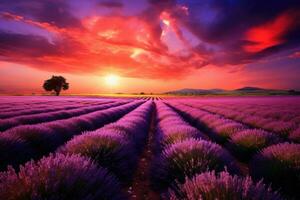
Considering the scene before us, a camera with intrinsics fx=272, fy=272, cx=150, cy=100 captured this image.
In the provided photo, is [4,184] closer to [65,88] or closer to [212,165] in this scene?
[212,165]

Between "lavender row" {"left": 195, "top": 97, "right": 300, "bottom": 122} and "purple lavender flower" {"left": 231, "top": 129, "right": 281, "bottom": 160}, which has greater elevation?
"purple lavender flower" {"left": 231, "top": 129, "right": 281, "bottom": 160}

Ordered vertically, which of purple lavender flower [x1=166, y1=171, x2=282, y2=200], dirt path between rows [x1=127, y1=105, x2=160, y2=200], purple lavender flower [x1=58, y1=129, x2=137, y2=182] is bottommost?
dirt path between rows [x1=127, y1=105, x2=160, y2=200]

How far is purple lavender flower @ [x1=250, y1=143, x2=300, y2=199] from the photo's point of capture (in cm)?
375

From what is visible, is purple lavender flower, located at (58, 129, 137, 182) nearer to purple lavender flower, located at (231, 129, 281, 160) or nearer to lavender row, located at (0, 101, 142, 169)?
lavender row, located at (0, 101, 142, 169)

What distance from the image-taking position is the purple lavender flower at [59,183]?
2.02m

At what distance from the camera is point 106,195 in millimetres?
2312

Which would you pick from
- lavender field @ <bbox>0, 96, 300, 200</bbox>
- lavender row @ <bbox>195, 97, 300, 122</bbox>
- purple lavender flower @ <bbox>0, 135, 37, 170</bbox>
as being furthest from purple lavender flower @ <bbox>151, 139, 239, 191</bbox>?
lavender row @ <bbox>195, 97, 300, 122</bbox>

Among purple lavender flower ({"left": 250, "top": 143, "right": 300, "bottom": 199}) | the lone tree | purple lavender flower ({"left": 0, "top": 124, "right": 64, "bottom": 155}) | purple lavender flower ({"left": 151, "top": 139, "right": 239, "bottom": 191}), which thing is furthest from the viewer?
the lone tree

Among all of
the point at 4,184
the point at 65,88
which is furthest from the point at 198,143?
the point at 65,88

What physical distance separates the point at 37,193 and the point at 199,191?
1.25m

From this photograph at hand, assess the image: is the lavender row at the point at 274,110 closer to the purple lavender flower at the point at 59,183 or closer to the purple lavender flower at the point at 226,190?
the purple lavender flower at the point at 226,190

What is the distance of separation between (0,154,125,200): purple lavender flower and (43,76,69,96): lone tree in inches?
3471

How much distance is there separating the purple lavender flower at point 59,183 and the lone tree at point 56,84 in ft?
289

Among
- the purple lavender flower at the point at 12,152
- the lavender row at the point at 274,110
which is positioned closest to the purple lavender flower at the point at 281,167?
the purple lavender flower at the point at 12,152
